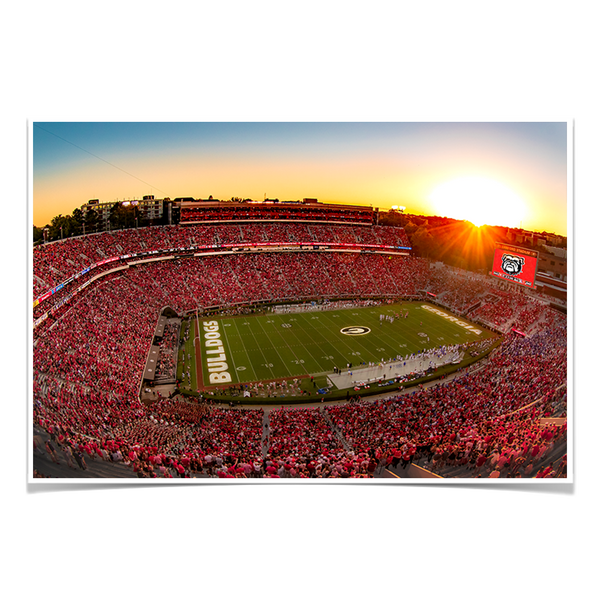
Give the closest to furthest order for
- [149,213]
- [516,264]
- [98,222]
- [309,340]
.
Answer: [516,264]
[309,340]
[98,222]
[149,213]

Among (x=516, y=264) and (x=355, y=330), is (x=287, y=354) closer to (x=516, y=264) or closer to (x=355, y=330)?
(x=355, y=330)

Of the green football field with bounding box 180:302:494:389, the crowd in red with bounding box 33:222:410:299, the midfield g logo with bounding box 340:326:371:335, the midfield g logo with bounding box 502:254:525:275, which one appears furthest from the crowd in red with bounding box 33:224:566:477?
the midfield g logo with bounding box 340:326:371:335

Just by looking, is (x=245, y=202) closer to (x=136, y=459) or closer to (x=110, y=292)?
(x=110, y=292)

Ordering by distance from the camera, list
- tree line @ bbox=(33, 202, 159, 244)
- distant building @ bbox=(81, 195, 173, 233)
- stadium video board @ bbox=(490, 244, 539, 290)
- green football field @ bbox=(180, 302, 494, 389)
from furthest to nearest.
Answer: distant building @ bbox=(81, 195, 173, 233) → tree line @ bbox=(33, 202, 159, 244) → green football field @ bbox=(180, 302, 494, 389) → stadium video board @ bbox=(490, 244, 539, 290)

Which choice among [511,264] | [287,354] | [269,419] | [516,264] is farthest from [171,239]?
[516,264]

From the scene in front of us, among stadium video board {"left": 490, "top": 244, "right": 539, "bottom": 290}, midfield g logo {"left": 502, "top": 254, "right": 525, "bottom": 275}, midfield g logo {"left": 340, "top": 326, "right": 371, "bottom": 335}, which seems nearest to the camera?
stadium video board {"left": 490, "top": 244, "right": 539, "bottom": 290}

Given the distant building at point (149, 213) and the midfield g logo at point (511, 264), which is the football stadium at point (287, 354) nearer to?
the midfield g logo at point (511, 264)

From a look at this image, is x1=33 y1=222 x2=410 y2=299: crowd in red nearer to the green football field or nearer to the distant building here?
the distant building
